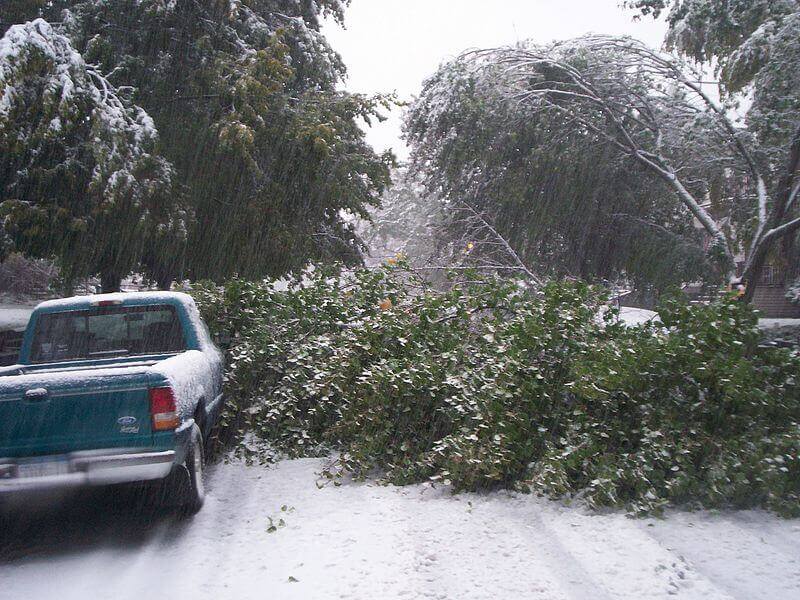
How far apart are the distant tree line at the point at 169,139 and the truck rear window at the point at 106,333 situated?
18.0 ft


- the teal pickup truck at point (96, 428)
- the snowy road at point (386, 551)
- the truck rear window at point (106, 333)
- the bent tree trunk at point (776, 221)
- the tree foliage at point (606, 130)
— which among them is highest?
the tree foliage at point (606, 130)

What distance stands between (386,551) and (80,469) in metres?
2.11

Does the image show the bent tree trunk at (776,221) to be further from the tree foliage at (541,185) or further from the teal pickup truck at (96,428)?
the teal pickup truck at (96,428)

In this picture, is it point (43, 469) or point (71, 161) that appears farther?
point (71, 161)

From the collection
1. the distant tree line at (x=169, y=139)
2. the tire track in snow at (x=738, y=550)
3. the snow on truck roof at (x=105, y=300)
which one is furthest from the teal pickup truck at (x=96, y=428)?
the distant tree line at (x=169, y=139)

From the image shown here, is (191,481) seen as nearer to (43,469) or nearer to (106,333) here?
(43,469)

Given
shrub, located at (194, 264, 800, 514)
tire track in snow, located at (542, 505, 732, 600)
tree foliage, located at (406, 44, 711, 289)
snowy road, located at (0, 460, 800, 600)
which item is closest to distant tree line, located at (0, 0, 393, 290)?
tree foliage, located at (406, 44, 711, 289)

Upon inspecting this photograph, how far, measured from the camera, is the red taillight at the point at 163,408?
503cm

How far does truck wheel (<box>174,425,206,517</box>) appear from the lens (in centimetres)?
548

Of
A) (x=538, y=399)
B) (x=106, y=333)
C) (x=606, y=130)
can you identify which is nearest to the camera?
(x=538, y=399)

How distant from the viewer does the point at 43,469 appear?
4918 millimetres

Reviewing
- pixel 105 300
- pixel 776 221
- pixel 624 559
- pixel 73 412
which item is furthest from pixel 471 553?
pixel 776 221

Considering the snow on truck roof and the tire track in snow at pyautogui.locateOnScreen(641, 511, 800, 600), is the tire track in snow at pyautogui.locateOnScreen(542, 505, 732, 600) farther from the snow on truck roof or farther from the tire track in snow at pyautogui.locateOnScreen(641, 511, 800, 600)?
the snow on truck roof

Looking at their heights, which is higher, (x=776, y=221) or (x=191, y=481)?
(x=776, y=221)
